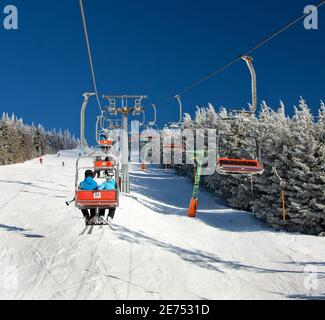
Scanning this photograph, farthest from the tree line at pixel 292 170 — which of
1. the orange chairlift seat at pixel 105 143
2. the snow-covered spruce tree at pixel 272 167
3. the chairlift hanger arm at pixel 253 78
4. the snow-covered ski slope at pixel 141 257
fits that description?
the chairlift hanger arm at pixel 253 78

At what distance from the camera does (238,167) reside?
16.3 metres

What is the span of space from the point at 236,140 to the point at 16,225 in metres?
23.2

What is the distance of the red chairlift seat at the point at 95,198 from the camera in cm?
1244

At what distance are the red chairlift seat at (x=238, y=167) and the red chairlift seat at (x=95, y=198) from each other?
550 centimetres

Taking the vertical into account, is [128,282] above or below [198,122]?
below

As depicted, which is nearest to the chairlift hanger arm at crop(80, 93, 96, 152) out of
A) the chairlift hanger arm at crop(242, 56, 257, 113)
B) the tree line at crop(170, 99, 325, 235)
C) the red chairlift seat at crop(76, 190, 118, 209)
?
the red chairlift seat at crop(76, 190, 118, 209)

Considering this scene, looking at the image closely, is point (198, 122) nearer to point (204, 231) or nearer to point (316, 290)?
Answer: point (204, 231)

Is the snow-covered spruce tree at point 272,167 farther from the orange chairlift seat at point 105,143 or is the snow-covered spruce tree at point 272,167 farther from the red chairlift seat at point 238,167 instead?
the red chairlift seat at point 238,167

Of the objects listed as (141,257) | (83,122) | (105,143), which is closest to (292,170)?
(105,143)

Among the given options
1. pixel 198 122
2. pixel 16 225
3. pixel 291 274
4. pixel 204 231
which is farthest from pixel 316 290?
pixel 198 122

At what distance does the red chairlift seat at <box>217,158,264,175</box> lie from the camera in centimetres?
1619

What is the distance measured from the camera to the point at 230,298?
53.6 feet

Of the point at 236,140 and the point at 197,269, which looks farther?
the point at 236,140

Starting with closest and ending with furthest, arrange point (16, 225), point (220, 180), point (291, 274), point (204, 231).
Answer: point (291, 274), point (16, 225), point (204, 231), point (220, 180)
